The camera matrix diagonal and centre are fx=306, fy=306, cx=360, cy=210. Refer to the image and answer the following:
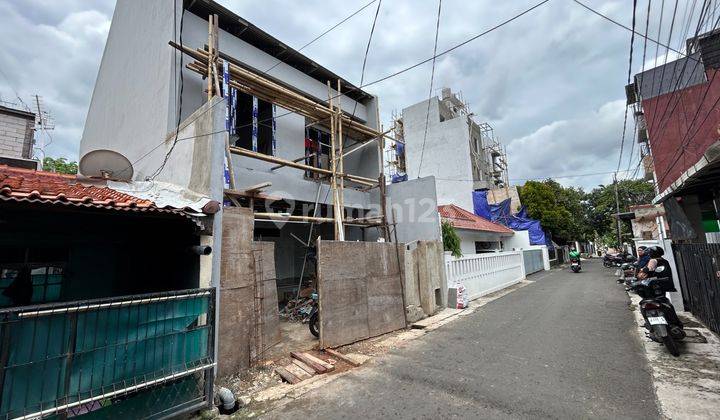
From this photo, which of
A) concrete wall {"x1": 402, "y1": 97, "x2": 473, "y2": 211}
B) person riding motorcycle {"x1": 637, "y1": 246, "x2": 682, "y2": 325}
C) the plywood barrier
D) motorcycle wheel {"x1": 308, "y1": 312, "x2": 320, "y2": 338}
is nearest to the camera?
person riding motorcycle {"x1": 637, "y1": 246, "x2": 682, "y2": 325}

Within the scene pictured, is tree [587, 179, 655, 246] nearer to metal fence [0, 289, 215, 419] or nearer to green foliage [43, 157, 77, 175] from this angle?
metal fence [0, 289, 215, 419]

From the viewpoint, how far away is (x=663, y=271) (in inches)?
216

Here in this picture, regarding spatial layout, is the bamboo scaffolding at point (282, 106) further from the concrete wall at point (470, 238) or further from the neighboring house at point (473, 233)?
the concrete wall at point (470, 238)

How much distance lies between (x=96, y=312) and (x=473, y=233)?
15.6 m

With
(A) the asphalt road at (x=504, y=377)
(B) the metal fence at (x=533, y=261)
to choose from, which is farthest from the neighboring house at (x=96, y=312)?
(B) the metal fence at (x=533, y=261)

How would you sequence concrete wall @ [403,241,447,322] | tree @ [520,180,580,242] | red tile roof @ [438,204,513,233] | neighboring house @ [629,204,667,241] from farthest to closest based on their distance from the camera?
tree @ [520,180,580,242] < neighboring house @ [629,204,667,241] < red tile roof @ [438,204,513,233] < concrete wall @ [403,241,447,322]

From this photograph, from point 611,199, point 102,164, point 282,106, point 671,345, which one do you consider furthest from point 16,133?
point 611,199

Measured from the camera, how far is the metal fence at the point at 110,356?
2.59 m

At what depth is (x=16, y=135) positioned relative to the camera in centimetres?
1273

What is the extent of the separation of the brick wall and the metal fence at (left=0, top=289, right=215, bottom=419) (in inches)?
593

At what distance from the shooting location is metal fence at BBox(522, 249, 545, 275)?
1777cm

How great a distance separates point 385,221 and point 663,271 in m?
6.09

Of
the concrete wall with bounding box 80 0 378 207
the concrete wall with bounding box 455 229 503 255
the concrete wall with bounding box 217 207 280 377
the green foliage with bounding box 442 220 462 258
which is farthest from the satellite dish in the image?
the concrete wall with bounding box 455 229 503 255

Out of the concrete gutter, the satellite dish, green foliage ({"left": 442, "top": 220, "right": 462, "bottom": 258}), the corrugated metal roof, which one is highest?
the corrugated metal roof
